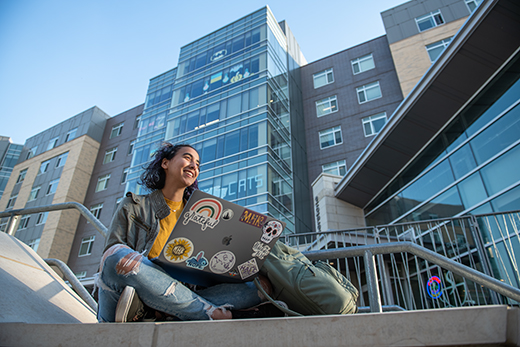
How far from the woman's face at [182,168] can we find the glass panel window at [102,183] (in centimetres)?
2929

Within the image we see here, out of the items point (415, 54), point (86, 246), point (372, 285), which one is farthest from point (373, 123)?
point (86, 246)

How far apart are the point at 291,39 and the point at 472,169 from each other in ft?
64.9

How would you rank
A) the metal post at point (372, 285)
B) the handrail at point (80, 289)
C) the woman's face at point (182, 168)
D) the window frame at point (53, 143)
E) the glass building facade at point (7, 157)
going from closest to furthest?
the metal post at point (372, 285)
the woman's face at point (182, 168)
the handrail at point (80, 289)
the window frame at point (53, 143)
the glass building facade at point (7, 157)

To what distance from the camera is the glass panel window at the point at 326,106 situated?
78.2 ft

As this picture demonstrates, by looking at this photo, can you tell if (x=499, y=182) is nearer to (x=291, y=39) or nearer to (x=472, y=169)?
(x=472, y=169)

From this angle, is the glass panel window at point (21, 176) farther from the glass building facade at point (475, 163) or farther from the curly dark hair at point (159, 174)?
the curly dark hair at point (159, 174)

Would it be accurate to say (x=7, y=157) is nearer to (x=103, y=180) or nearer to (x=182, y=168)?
(x=103, y=180)

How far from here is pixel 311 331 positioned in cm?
163

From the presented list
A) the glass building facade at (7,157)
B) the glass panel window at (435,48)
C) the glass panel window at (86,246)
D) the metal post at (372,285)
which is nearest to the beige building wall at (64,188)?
the glass panel window at (86,246)

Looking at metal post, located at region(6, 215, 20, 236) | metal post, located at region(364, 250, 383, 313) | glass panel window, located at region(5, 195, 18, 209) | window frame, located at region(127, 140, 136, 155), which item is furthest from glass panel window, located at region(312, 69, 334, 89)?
glass panel window, located at region(5, 195, 18, 209)

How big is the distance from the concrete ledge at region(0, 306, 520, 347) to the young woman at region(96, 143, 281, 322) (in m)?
0.29

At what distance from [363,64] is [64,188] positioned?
84.3 feet

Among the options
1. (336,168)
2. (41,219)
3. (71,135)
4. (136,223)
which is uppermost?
(71,135)

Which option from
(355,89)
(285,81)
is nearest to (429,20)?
(355,89)
